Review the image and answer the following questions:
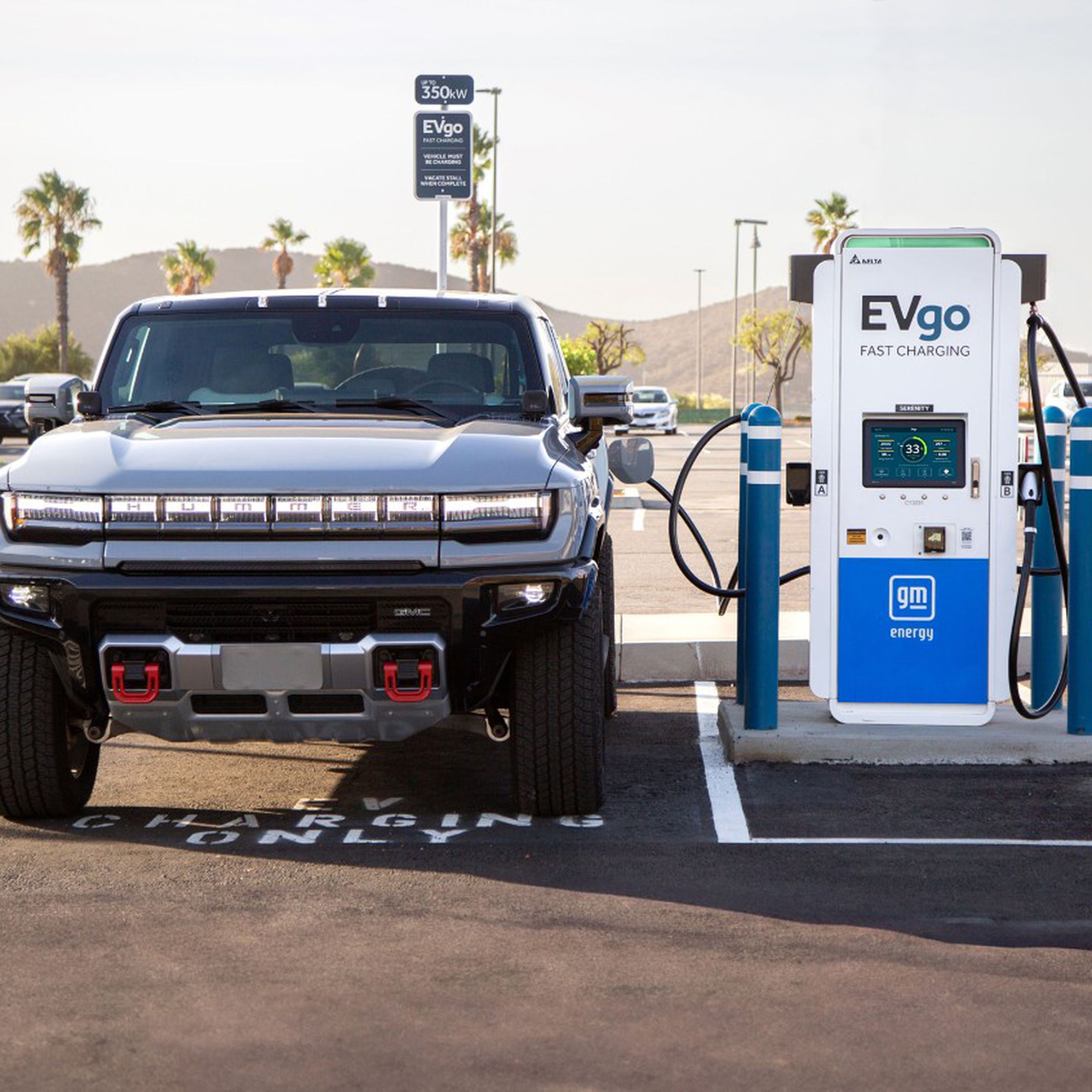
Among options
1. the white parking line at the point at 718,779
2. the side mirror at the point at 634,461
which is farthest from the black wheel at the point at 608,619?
the white parking line at the point at 718,779

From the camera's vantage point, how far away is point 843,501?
7.40 meters

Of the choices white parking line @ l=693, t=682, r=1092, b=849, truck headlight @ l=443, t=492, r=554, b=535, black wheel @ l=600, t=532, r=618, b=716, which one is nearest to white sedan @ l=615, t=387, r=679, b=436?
black wheel @ l=600, t=532, r=618, b=716

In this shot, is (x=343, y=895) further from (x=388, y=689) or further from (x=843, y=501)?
(x=843, y=501)

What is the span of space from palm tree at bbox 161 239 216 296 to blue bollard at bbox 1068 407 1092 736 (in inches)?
2846

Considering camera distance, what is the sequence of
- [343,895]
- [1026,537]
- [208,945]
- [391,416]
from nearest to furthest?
[208,945] < [343,895] < [391,416] < [1026,537]

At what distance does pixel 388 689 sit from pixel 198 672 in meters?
0.61

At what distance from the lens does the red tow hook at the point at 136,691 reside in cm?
581

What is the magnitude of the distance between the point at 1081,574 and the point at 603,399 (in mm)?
2021

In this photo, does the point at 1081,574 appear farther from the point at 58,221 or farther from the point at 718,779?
the point at 58,221

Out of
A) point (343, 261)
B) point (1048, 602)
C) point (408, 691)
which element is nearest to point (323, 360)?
point (408, 691)

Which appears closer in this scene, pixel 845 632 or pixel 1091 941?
pixel 1091 941

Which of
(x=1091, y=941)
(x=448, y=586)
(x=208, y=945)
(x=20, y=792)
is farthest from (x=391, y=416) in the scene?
(x=1091, y=941)

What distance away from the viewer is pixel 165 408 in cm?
694

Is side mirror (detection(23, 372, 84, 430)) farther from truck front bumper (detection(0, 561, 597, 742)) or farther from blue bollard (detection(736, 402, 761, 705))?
blue bollard (detection(736, 402, 761, 705))
